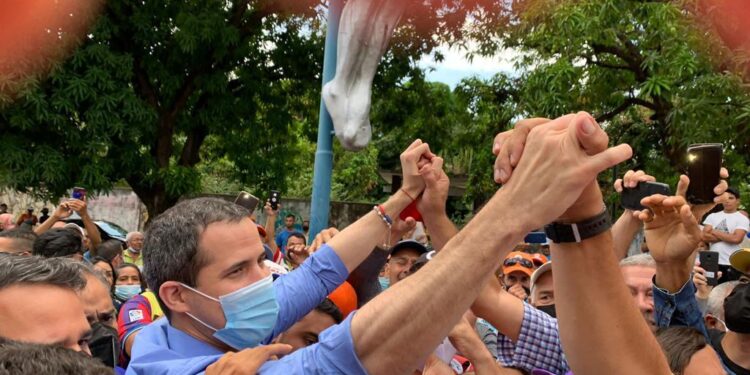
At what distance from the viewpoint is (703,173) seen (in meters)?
2.59

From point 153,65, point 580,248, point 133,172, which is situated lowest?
point 133,172

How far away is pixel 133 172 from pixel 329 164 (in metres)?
5.30

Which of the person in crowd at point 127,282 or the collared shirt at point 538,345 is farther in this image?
the person in crowd at point 127,282

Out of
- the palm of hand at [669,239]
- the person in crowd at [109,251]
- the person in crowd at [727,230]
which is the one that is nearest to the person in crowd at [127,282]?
the person in crowd at [109,251]

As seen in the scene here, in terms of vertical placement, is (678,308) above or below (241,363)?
below

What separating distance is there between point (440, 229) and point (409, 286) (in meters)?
1.14

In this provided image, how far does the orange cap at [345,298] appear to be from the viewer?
2846 millimetres

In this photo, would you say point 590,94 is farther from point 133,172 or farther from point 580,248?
point 580,248

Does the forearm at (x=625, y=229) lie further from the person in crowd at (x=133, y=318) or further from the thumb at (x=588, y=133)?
the person in crowd at (x=133, y=318)

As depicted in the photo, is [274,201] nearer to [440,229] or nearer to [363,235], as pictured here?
[363,235]

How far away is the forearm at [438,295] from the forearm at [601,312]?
304mm

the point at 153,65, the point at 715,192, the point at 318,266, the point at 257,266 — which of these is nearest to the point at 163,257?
the point at 257,266

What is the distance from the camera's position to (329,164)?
21.4ft

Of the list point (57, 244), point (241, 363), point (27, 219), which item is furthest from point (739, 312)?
point (27, 219)
